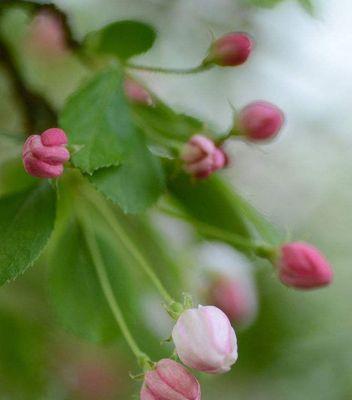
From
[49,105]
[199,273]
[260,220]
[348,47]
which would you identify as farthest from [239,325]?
[348,47]

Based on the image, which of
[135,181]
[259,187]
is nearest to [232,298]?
[135,181]

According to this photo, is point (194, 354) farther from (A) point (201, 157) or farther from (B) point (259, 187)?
(B) point (259, 187)

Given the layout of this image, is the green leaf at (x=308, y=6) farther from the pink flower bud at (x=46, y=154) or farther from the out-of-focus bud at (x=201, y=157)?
the pink flower bud at (x=46, y=154)

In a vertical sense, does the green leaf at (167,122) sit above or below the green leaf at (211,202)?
above

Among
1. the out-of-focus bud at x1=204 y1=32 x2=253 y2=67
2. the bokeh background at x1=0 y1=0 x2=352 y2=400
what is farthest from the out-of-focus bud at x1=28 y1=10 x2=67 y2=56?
Result: the out-of-focus bud at x1=204 y1=32 x2=253 y2=67

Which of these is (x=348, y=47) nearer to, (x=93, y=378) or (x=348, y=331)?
(x=348, y=331)

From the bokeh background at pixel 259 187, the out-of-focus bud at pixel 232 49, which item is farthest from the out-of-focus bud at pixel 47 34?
the out-of-focus bud at pixel 232 49
